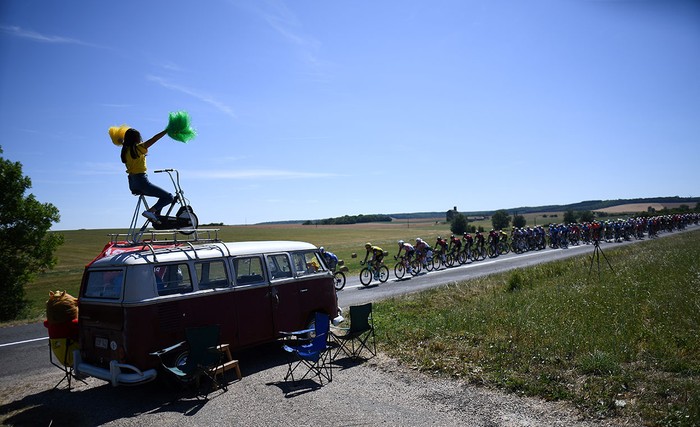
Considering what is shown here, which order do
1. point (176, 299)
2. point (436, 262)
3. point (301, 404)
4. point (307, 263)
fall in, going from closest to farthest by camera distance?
point (301, 404)
point (176, 299)
point (307, 263)
point (436, 262)

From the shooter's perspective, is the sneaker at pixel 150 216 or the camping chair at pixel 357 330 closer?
the sneaker at pixel 150 216

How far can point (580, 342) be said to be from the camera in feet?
25.1

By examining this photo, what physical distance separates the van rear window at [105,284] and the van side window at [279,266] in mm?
2708

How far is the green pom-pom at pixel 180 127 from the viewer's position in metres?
8.09

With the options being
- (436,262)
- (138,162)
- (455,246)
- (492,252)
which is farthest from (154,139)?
(492,252)

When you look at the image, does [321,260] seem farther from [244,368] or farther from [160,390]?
[160,390]

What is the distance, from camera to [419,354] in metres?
8.38

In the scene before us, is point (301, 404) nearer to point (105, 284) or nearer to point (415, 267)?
point (105, 284)

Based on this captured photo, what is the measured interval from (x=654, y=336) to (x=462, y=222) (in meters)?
63.9

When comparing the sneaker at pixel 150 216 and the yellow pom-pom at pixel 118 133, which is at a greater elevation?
the yellow pom-pom at pixel 118 133

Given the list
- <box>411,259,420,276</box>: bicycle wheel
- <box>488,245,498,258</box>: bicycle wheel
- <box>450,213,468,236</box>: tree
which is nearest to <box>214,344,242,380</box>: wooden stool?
<box>411,259,420,276</box>: bicycle wheel

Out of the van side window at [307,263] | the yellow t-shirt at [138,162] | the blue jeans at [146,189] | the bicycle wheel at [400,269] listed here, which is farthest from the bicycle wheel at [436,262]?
the yellow t-shirt at [138,162]

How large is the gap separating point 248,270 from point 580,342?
5.98 m

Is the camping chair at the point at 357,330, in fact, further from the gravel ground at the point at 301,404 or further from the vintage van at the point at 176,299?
the vintage van at the point at 176,299
